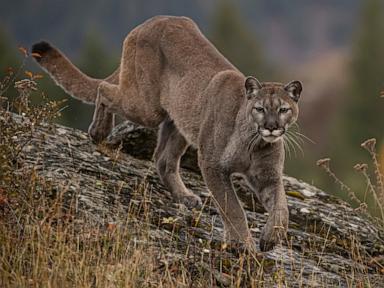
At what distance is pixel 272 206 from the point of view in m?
7.62

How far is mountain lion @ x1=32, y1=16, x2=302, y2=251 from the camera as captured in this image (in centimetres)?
765

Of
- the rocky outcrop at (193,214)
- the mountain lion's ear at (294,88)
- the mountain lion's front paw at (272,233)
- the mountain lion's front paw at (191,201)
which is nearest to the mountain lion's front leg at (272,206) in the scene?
the mountain lion's front paw at (272,233)

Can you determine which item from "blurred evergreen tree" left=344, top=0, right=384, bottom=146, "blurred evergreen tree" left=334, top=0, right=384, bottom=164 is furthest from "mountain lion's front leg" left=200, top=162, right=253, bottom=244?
"blurred evergreen tree" left=344, top=0, right=384, bottom=146

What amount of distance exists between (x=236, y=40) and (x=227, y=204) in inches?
2034

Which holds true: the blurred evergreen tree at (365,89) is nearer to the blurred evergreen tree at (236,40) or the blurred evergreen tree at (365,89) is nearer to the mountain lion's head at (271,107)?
the blurred evergreen tree at (236,40)

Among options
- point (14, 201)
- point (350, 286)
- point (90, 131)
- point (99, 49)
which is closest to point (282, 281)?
point (350, 286)

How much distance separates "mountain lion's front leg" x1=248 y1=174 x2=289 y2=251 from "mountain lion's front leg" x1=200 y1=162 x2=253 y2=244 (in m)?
0.14

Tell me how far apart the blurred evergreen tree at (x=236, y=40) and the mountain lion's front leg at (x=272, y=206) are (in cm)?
4992

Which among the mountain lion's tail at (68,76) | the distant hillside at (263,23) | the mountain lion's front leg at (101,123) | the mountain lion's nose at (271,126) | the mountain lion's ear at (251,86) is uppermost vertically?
the mountain lion's ear at (251,86)

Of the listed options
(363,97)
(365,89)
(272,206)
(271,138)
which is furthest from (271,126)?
(365,89)

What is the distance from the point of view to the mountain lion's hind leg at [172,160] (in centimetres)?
866

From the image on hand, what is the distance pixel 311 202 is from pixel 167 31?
2.04 meters

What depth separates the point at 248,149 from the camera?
7.79 meters

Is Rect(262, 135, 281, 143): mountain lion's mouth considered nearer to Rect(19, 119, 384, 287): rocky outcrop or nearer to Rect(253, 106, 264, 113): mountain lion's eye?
Rect(253, 106, 264, 113): mountain lion's eye
